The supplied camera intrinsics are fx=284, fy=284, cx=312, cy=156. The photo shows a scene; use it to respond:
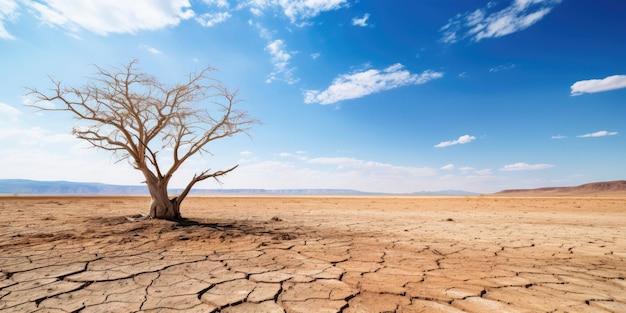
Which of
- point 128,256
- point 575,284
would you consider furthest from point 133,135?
point 575,284

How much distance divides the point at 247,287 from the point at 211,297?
358mm

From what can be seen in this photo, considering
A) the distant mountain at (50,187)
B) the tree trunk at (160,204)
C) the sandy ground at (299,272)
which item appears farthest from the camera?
the distant mountain at (50,187)

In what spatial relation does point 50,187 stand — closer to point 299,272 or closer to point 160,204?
point 160,204

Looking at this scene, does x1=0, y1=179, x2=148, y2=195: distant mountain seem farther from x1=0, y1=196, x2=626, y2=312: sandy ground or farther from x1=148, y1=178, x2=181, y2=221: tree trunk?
Result: x1=0, y1=196, x2=626, y2=312: sandy ground

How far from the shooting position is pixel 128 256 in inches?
150

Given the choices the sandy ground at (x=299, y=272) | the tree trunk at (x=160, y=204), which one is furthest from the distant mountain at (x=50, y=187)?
the sandy ground at (x=299, y=272)

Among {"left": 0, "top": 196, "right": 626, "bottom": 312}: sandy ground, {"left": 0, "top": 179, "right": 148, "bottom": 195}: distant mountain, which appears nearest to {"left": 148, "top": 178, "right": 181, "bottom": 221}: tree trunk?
{"left": 0, "top": 196, "right": 626, "bottom": 312}: sandy ground

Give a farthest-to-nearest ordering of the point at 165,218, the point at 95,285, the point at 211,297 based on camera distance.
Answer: the point at 165,218
the point at 95,285
the point at 211,297

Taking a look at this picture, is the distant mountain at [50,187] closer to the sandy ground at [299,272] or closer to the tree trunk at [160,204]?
the tree trunk at [160,204]

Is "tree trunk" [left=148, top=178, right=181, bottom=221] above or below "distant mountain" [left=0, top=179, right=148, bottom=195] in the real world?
below

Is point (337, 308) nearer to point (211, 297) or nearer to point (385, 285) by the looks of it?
point (385, 285)

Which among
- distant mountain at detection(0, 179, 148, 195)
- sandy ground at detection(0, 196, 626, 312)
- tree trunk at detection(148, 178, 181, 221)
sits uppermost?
distant mountain at detection(0, 179, 148, 195)

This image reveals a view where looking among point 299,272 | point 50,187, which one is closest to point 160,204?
point 299,272

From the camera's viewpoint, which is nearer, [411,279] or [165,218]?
[411,279]
